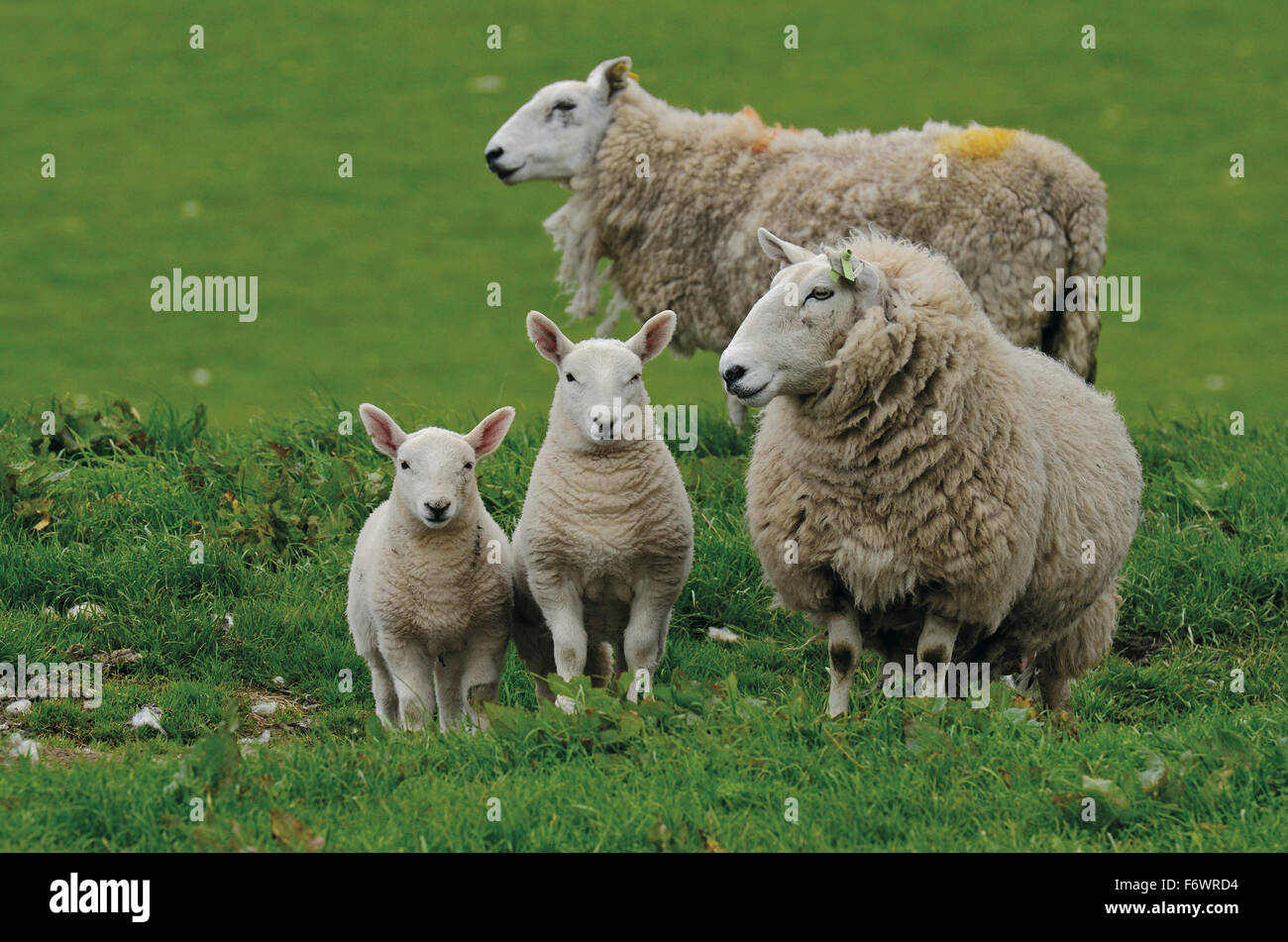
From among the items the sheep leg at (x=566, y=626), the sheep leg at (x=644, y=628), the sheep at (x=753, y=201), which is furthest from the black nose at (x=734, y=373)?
the sheep at (x=753, y=201)

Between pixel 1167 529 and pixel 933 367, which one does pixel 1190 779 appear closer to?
pixel 933 367

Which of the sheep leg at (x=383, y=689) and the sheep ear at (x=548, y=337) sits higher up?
the sheep ear at (x=548, y=337)

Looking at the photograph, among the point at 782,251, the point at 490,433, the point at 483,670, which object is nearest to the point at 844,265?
the point at 782,251

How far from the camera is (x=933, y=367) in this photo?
5191 mm

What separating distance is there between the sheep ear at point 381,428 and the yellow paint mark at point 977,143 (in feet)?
12.0

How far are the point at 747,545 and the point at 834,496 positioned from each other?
1905mm

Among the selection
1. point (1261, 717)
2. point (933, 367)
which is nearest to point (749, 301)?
point (933, 367)

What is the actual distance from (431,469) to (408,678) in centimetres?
71

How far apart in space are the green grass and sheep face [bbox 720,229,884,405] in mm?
989

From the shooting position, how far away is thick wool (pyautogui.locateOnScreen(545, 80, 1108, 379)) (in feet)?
25.8

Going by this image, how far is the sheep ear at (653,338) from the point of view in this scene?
5414 mm

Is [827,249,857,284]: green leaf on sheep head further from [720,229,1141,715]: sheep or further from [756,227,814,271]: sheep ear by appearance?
[756,227,814,271]: sheep ear

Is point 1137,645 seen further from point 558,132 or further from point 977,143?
point 558,132

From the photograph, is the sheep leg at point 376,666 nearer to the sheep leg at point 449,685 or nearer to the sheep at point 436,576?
the sheep at point 436,576
